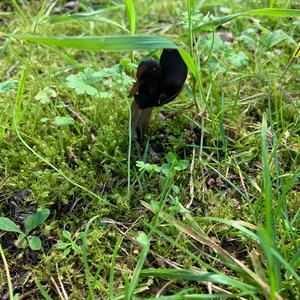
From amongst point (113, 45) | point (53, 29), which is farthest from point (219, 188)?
point (53, 29)

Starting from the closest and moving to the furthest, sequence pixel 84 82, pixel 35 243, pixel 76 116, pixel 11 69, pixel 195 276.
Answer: pixel 195 276, pixel 35 243, pixel 84 82, pixel 76 116, pixel 11 69

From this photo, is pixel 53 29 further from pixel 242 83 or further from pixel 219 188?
pixel 219 188

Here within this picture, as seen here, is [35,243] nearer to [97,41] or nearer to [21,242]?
[21,242]

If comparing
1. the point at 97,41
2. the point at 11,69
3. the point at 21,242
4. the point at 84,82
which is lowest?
the point at 21,242

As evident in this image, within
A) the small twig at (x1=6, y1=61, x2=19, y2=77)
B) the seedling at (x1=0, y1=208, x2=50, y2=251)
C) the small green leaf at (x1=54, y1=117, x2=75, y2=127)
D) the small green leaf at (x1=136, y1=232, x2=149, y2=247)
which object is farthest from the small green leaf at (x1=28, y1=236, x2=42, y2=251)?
the small twig at (x1=6, y1=61, x2=19, y2=77)

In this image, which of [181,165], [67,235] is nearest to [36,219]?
[67,235]

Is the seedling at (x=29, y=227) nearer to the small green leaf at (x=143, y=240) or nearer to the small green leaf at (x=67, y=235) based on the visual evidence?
the small green leaf at (x=67, y=235)
